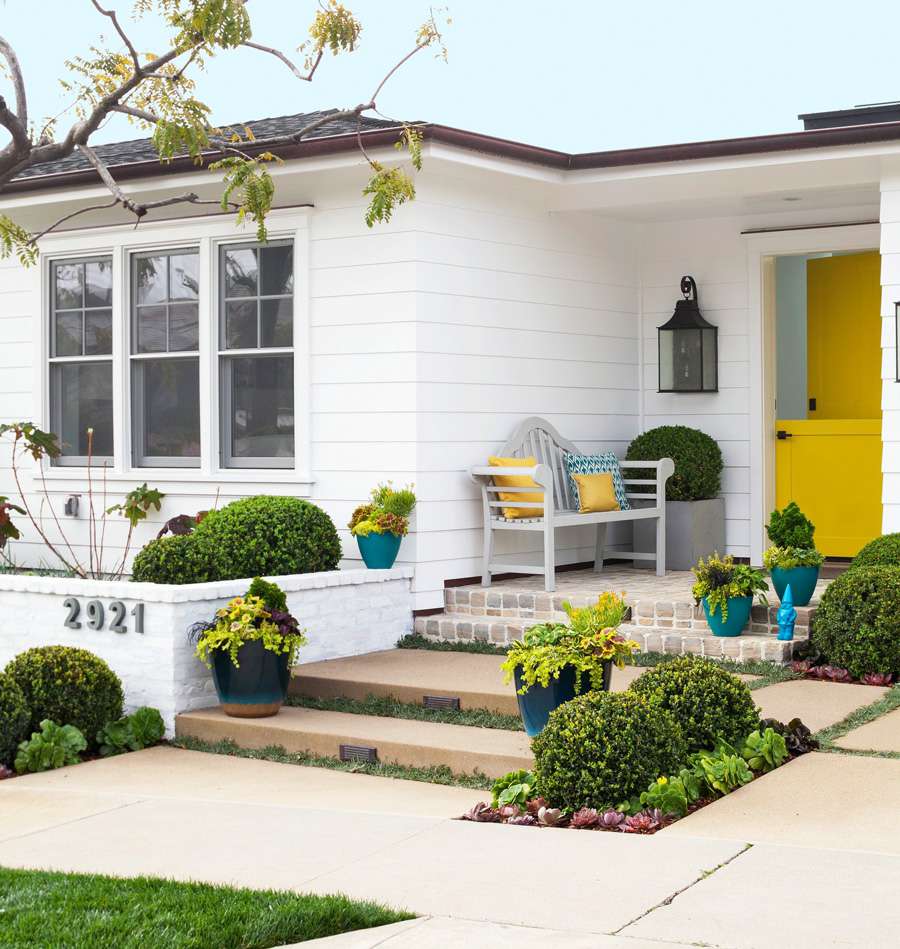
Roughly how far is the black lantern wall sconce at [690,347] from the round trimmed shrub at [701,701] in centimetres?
469

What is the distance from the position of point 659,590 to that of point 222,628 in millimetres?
3080

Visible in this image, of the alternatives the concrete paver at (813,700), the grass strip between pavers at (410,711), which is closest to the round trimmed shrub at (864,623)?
the concrete paver at (813,700)

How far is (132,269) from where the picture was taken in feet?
33.1

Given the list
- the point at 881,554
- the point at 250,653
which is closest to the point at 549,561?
the point at 881,554

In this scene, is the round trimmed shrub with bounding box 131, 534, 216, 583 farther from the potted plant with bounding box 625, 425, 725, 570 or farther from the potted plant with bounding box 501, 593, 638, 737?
the potted plant with bounding box 625, 425, 725, 570

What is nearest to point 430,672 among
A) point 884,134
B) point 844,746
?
point 844,746

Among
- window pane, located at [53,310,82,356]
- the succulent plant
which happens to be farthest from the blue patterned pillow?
the succulent plant

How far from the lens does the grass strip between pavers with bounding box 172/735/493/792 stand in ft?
20.3

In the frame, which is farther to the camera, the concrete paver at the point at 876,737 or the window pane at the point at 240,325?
the window pane at the point at 240,325

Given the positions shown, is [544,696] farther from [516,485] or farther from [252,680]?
[516,485]

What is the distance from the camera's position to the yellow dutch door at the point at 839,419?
10375 millimetres

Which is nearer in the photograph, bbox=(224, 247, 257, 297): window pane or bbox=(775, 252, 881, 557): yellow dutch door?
bbox=(224, 247, 257, 297): window pane

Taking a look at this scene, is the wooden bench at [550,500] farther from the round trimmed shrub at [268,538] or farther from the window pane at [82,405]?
the window pane at [82,405]

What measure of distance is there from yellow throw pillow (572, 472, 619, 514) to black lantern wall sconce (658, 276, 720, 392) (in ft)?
4.23
